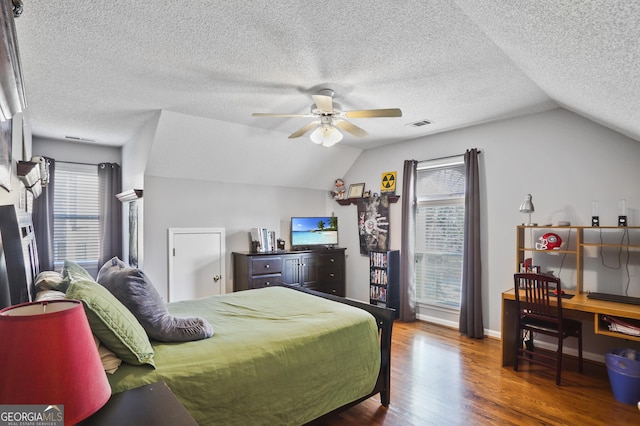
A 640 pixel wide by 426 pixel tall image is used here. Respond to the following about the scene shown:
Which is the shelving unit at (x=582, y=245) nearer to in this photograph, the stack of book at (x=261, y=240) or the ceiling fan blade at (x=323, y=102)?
the ceiling fan blade at (x=323, y=102)

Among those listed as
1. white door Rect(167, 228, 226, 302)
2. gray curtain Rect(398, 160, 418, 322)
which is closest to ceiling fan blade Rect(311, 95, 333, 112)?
gray curtain Rect(398, 160, 418, 322)

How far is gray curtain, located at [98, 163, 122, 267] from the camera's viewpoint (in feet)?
16.5

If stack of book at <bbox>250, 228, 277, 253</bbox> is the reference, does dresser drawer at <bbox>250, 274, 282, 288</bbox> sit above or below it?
below

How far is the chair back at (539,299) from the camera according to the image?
291 cm

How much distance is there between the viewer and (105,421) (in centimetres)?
110

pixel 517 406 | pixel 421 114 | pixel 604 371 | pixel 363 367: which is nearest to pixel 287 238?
pixel 421 114

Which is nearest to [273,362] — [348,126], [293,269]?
[348,126]

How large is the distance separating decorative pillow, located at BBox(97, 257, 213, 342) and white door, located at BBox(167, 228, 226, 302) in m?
2.62

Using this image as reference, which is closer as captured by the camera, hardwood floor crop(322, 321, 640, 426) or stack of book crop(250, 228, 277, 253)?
hardwood floor crop(322, 321, 640, 426)

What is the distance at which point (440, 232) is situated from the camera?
15.0 feet

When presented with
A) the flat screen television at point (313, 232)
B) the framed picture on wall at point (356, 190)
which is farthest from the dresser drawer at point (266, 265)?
the framed picture on wall at point (356, 190)

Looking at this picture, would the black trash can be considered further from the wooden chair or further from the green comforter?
the green comforter

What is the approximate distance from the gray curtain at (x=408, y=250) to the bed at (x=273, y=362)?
2144 mm

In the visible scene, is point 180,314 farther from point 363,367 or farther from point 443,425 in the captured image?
point 443,425
